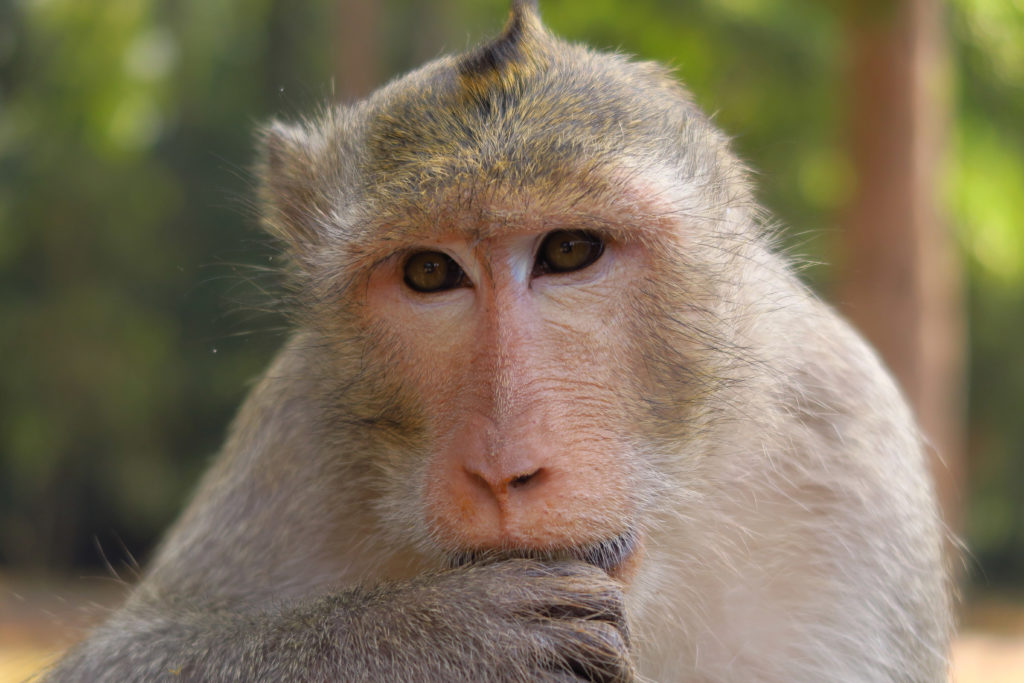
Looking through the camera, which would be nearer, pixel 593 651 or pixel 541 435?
pixel 541 435

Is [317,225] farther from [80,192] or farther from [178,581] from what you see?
[80,192]

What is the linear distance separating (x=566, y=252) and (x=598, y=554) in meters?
0.80

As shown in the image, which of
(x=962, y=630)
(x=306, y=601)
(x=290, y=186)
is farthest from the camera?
(x=962, y=630)

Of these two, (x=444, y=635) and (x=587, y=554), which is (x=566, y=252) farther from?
(x=444, y=635)

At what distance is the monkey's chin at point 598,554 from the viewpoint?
258cm

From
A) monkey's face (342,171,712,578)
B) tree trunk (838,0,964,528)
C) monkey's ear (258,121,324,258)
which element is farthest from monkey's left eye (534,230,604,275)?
tree trunk (838,0,964,528)

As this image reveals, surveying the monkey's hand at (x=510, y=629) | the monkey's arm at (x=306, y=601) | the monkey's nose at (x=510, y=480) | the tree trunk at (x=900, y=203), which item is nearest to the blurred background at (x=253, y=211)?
the tree trunk at (x=900, y=203)

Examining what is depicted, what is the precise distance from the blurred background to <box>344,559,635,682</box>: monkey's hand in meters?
1.38

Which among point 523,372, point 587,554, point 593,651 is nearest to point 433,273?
point 523,372

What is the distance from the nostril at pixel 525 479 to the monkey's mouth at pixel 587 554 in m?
0.18

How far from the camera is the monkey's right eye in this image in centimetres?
295

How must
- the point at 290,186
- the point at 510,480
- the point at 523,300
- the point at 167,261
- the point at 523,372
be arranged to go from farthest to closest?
the point at 167,261, the point at 290,186, the point at 523,300, the point at 523,372, the point at 510,480

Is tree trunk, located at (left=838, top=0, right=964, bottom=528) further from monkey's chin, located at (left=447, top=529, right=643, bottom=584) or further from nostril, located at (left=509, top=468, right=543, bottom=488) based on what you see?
nostril, located at (left=509, top=468, right=543, bottom=488)

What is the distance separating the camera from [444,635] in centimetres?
270
